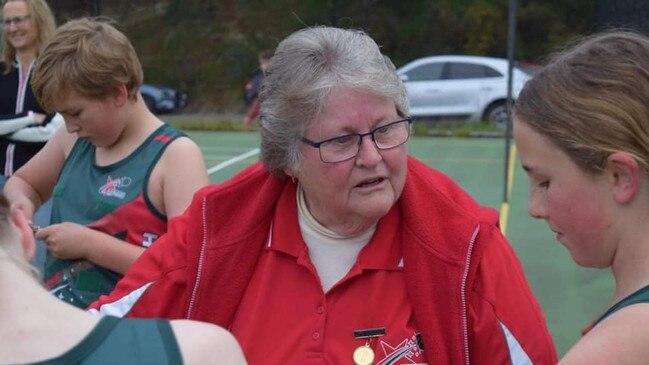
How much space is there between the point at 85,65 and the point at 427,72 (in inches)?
642

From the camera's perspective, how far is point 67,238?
2.96m

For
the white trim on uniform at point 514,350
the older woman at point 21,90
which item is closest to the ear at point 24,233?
the white trim on uniform at point 514,350

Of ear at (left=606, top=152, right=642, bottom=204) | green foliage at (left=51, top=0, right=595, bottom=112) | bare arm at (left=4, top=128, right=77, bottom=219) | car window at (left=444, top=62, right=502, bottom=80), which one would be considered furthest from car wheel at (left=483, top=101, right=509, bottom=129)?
ear at (left=606, top=152, right=642, bottom=204)

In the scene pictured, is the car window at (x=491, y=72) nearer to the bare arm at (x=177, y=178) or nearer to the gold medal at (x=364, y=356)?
the bare arm at (x=177, y=178)

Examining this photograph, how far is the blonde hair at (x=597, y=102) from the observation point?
5.63 ft

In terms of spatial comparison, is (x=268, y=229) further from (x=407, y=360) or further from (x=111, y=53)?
(x=111, y=53)

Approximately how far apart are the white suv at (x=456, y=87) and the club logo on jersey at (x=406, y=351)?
16.6m

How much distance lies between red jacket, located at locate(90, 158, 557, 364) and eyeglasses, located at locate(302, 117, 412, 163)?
0.12m

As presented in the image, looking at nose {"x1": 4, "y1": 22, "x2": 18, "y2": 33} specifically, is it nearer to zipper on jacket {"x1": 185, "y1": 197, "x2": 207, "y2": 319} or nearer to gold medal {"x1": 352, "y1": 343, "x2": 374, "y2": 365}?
zipper on jacket {"x1": 185, "y1": 197, "x2": 207, "y2": 319}

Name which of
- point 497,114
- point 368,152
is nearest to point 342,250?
point 368,152

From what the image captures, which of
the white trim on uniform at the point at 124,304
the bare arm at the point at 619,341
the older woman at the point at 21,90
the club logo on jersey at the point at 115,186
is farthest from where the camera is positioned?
the older woman at the point at 21,90

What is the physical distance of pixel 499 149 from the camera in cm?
1566

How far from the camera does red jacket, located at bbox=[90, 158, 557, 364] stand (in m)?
2.16

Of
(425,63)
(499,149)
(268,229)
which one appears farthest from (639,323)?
(425,63)
